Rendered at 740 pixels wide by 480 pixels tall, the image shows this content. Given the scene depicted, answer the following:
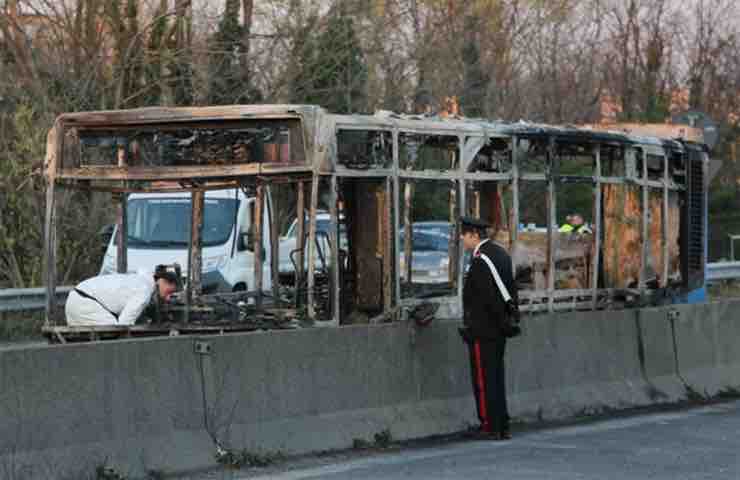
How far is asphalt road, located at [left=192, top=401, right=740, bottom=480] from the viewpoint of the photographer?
35.3ft

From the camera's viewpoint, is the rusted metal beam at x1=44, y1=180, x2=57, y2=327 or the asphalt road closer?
the asphalt road

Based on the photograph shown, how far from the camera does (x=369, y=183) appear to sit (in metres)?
15.8

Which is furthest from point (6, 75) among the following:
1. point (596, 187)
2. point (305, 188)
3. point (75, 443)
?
point (75, 443)

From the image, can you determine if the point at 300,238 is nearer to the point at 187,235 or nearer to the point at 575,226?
the point at 575,226

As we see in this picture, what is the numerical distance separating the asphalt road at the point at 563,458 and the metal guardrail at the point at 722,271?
19906 mm

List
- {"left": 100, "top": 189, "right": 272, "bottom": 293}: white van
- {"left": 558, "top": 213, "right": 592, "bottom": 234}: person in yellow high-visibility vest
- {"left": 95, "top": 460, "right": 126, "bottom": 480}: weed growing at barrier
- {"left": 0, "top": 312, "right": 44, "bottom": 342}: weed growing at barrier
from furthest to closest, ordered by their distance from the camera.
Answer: {"left": 0, "top": 312, "right": 44, "bottom": 342}: weed growing at barrier → {"left": 100, "top": 189, "right": 272, "bottom": 293}: white van → {"left": 558, "top": 213, "right": 592, "bottom": 234}: person in yellow high-visibility vest → {"left": 95, "top": 460, "right": 126, "bottom": 480}: weed growing at barrier

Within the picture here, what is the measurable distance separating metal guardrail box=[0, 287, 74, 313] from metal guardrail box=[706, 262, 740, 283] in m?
14.7

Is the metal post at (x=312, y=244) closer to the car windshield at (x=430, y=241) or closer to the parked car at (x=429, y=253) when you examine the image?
the parked car at (x=429, y=253)

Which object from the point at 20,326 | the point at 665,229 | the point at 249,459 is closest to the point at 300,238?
the point at 249,459

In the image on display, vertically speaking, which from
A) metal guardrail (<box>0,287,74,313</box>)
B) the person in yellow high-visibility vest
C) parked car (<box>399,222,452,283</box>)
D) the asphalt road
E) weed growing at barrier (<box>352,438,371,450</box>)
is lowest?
the asphalt road

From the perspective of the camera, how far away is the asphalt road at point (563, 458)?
10.8 meters

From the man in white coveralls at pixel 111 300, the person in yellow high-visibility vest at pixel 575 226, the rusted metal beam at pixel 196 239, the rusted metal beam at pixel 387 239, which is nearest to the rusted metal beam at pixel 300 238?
the rusted metal beam at pixel 387 239

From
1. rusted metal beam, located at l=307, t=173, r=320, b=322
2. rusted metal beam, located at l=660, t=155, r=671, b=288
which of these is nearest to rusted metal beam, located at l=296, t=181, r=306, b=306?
rusted metal beam, located at l=307, t=173, r=320, b=322

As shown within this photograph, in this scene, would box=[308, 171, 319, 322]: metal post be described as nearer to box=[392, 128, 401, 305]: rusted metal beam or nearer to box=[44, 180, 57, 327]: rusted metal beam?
box=[392, 128, 401, 305]: rusted metal beam
